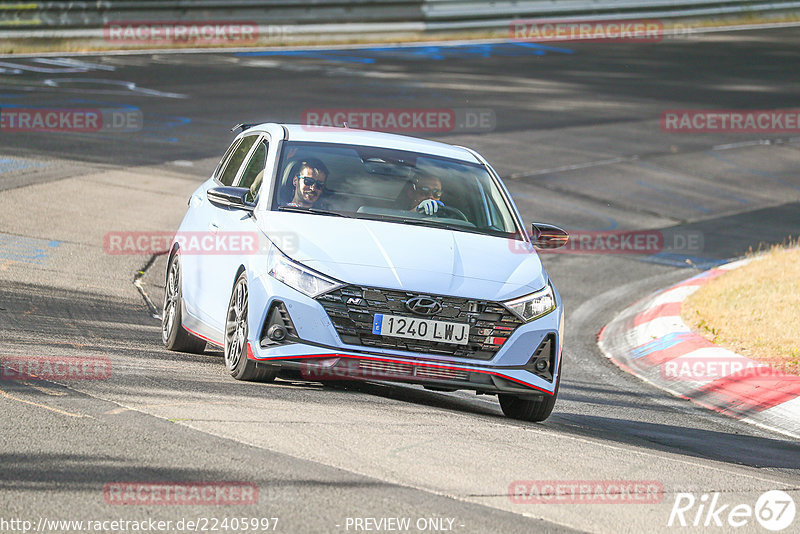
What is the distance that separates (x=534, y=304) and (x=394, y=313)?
0.90 m

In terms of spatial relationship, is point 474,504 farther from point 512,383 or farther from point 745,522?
point 512,383

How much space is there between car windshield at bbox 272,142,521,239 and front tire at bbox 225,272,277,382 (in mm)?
Result: 665

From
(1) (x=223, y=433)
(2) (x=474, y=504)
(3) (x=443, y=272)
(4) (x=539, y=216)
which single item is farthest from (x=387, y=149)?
(4) (x=539, y=216)

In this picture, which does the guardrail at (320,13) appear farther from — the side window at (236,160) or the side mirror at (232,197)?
the side mirror at (232,197)

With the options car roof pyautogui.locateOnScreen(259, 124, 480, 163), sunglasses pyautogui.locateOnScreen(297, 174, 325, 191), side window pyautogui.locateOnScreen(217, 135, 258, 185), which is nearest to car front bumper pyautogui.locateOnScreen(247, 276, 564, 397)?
sunglasses pyautogui.locateOnScreen(297, 174, 325, 191)

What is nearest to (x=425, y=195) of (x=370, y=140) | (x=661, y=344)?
(x=370, y=140)

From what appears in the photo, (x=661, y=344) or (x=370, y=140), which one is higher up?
(x=370, y=140)

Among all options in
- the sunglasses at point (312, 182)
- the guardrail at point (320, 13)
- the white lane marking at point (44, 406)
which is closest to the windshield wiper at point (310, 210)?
the sunglasses at point (312, 182)

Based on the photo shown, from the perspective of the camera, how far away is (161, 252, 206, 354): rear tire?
8906 mm

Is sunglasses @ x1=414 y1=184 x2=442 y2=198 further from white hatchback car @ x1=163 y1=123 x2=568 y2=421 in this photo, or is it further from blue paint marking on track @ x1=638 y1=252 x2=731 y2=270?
blue paint marking on track @ x1=638 y1=252 x2=731 y2=270

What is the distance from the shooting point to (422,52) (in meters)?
34.1

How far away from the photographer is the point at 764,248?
16156 mm

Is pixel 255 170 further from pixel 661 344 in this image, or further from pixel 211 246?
pixel 661 344

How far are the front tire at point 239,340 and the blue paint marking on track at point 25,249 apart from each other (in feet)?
15.5
